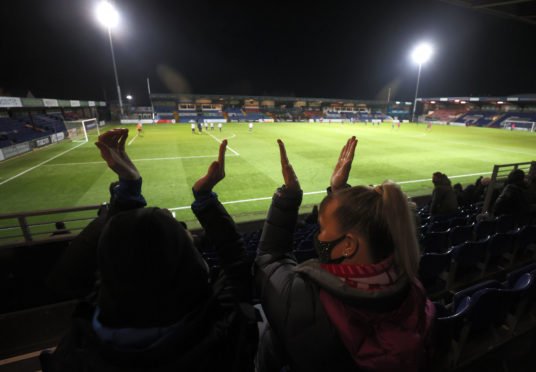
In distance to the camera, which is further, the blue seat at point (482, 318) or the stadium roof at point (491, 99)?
the stadium roof at point (491, 99)

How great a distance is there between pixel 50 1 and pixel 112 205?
46.3 meters

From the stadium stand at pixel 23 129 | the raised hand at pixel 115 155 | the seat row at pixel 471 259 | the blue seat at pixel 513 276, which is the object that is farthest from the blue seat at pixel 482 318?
the stadium stand at pixel 23 129

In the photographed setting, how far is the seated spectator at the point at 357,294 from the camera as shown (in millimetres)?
1011

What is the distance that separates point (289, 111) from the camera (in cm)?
6544

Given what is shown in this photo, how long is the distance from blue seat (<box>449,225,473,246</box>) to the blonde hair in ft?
16.1

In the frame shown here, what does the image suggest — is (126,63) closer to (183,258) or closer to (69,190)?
(69,190)

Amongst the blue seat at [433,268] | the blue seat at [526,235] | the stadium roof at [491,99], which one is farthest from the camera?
the stadium roof at [491,99]

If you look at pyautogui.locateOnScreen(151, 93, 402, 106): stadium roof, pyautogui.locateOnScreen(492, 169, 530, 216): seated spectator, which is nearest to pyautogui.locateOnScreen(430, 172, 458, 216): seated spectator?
pyautogui.locateOnScreen(492, 169, 530, 216): seated spectator

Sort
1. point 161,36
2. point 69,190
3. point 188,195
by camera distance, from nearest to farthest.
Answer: point 188,195, point 69,190, point 161,36

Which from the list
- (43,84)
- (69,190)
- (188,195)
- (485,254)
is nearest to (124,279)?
(485,254)

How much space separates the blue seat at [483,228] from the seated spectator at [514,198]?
25.2 inches

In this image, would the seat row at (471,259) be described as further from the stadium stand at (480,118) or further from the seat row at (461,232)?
the stadium stand at (480,118)

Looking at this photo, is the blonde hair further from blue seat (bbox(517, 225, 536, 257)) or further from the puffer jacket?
blue seat (bbox(517, 225, 536, 257))

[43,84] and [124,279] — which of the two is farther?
[43,84]
